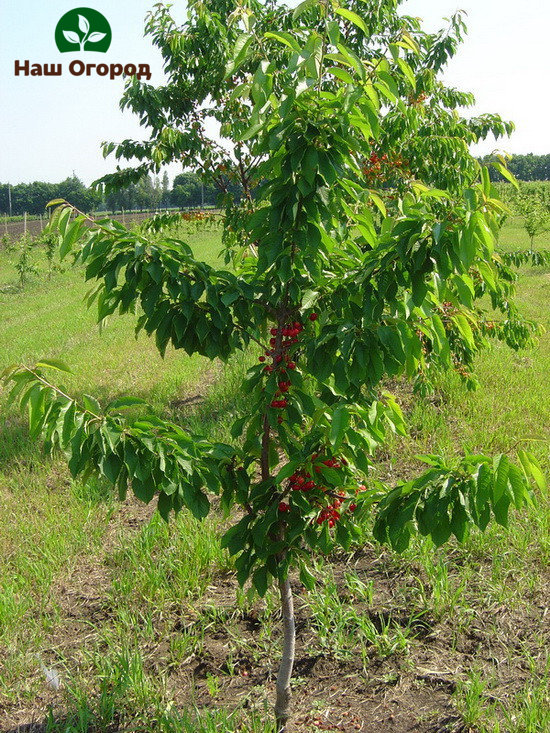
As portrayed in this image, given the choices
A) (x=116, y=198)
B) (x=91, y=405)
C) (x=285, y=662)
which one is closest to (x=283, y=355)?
(x=91, y=405)

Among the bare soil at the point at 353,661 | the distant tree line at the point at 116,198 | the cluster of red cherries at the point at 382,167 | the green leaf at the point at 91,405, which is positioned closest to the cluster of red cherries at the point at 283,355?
the green leaf at the point at 91,405

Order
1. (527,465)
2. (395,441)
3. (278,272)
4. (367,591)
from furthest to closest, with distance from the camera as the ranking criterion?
(395,441) < (367,591) < (278,272) < (527,465)

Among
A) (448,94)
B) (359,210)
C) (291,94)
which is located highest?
(448,94)

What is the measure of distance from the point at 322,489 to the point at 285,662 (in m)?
0.89

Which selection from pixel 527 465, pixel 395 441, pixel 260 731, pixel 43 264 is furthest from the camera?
pixel 43 264

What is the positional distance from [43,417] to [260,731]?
1745 millimetres

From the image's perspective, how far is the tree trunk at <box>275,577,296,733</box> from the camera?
2.62m

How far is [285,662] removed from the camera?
8.61ft

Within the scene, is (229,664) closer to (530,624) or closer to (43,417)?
(530,624)

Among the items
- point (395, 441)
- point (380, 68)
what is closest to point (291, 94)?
point (380, 68)

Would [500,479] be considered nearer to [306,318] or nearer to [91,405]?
[306,318]

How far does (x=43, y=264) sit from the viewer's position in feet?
90.2

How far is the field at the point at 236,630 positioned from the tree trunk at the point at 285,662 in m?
0.09

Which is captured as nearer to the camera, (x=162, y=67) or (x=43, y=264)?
(x=162, y=67)
